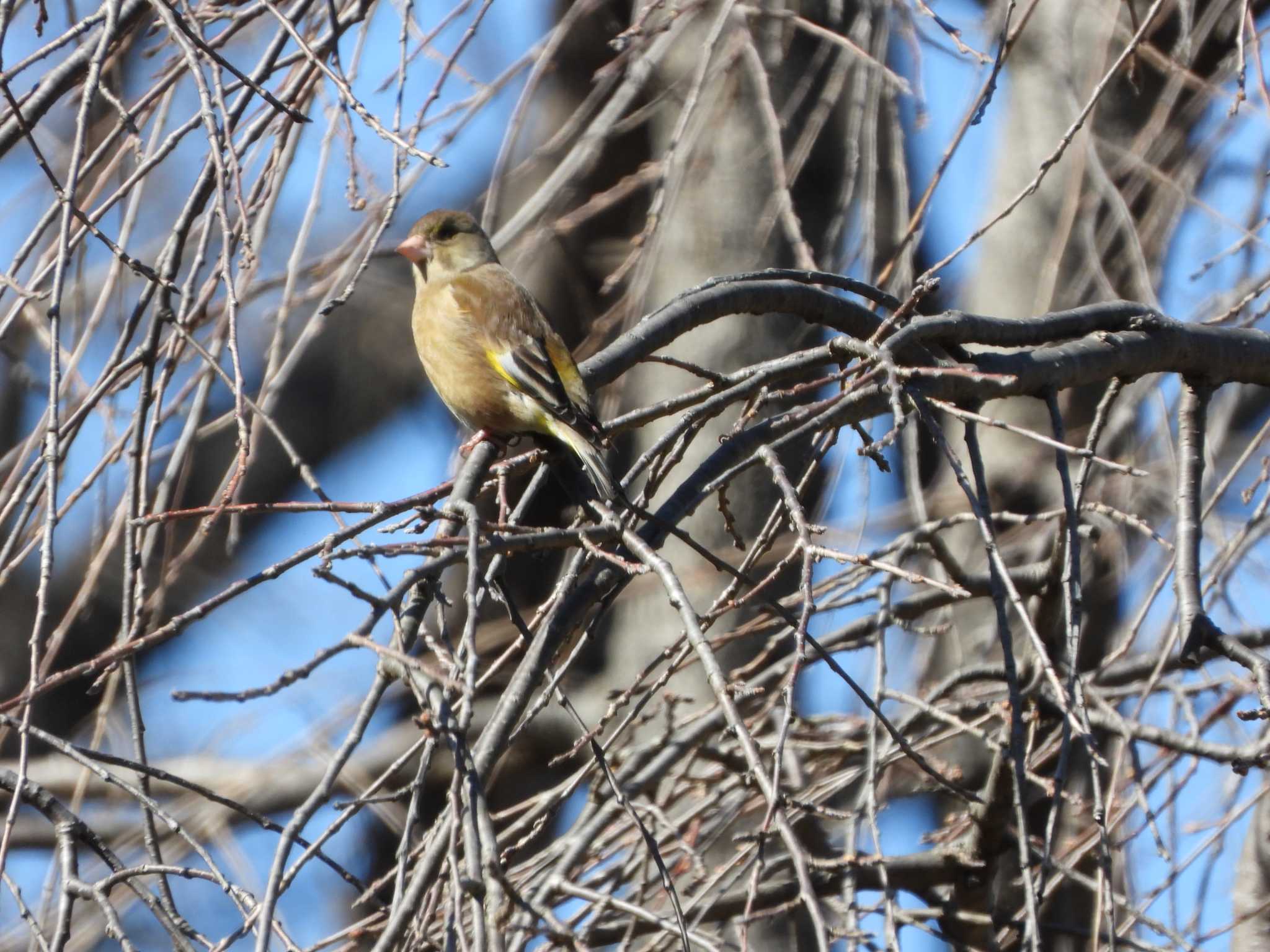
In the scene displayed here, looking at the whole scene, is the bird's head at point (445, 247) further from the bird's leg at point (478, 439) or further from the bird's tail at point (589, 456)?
the bird's tail at point (589, 456)

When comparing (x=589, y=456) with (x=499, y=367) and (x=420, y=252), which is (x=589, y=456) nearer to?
(x=499, y=367)

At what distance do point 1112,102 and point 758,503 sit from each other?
8.28ft

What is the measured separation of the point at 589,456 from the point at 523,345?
35.6 inches

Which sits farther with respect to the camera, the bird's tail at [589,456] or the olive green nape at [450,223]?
the olive green nape at [450,223]

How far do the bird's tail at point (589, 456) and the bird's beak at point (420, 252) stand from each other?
1555 mm

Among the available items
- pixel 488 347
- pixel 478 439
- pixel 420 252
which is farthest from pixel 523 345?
pixel 420 252

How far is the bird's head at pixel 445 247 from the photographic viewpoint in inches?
225

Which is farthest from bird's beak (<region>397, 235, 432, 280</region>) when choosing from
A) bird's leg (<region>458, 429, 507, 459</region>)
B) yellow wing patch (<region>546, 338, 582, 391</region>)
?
bird's leg (<region>458, 429, 507, 459</region>)

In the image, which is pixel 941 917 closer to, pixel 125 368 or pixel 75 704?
pixel 125 368

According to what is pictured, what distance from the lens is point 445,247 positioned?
5.79 meters

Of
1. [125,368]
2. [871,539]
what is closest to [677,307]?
[125,368]

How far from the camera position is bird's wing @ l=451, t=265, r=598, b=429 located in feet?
14.5

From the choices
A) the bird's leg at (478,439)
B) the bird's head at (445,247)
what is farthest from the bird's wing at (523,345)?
the bird's leg at (478,439)

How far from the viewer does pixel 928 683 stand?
6.74m
